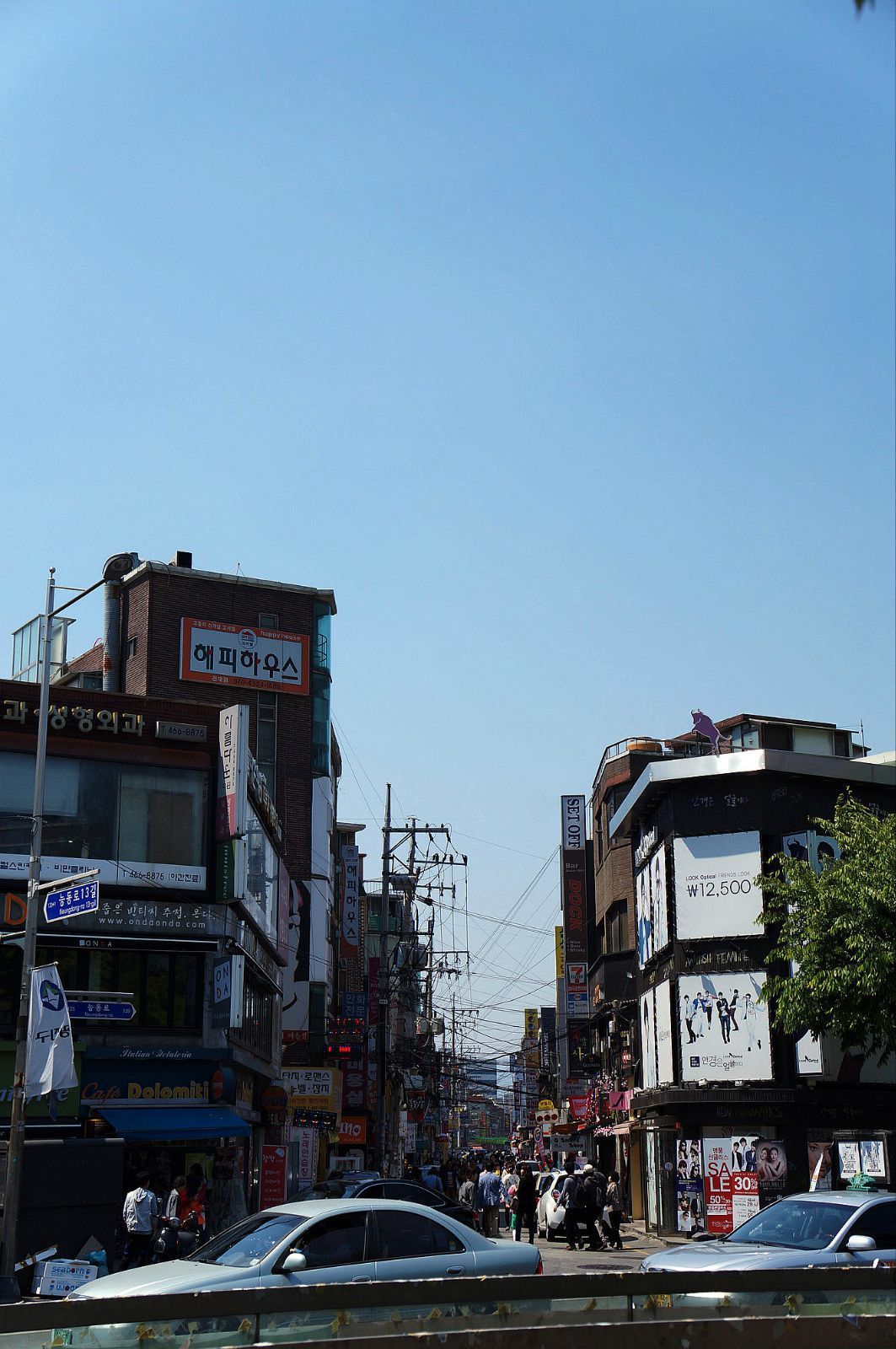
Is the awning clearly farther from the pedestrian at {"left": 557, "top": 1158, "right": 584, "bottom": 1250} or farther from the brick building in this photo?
the pedestrian at {"left": 557, "top": 1158, "right": 584, "bottom": 1250}

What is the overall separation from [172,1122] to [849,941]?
14.8 meters

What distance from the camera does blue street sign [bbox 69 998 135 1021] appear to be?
99.6 feet

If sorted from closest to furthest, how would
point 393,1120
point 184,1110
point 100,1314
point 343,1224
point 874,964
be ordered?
point 100,1314 < point 343,1224 < point 874,964 < point 184,1110 < point 393,1120

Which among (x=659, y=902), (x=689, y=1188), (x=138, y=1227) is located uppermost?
(x=659, y=902)

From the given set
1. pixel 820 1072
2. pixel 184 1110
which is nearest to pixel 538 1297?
pixel 184 1110

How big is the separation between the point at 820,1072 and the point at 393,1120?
48.3 metres

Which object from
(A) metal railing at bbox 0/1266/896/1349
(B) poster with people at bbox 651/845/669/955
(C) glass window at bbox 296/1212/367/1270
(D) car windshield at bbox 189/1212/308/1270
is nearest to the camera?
(A) metal railing at bbox 0/1266/896/1349

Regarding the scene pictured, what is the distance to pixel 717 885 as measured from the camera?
37.4 metres

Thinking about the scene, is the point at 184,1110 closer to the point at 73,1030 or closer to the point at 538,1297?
the point at 73,1030

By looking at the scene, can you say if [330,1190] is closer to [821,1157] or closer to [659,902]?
[821,1157]

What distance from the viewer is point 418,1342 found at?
9.18 metres

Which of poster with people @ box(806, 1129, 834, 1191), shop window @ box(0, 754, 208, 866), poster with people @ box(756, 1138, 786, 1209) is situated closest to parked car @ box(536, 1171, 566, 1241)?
poster with people @ box(756, 1138, 786, 1209)

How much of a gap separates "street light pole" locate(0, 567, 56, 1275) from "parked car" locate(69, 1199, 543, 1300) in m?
6.89

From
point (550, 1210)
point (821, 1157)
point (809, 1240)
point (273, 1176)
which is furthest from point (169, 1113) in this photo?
point (809, 1240)
